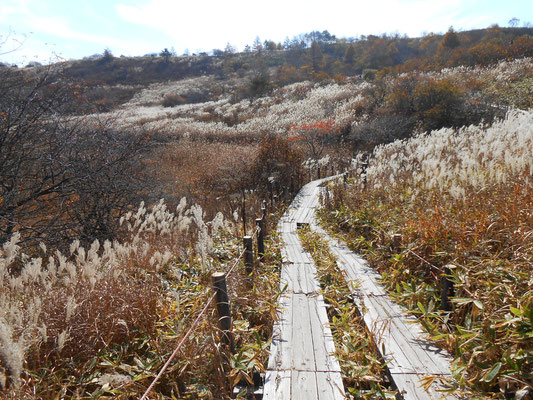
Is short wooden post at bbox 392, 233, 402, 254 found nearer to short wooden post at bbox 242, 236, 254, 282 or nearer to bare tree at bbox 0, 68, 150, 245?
short wooden post at bbox 242, 236, 254, 282

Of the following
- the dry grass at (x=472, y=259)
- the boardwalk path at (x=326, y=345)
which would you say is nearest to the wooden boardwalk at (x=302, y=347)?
the boardwalk path at (x=326, y=345)

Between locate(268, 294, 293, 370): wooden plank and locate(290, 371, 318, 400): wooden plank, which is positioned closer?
locate(290, 371, 318, 400): wooden plank

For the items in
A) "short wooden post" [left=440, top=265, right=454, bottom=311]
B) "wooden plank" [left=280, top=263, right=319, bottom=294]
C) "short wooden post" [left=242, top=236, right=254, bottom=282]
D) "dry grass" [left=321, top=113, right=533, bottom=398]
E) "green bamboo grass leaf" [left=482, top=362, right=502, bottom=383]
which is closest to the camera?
"green bamboo grass leaf" [left=482, top=362, right=502, bottom=383]

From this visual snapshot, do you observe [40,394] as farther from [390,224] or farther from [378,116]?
[378,116]

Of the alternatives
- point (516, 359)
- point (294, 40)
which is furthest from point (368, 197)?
point (294, 40)

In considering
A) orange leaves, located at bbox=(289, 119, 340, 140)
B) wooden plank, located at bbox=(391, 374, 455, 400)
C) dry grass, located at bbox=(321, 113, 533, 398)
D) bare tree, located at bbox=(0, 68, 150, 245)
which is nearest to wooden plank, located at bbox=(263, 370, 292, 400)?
wooden plank, located at bbox=(391, 374, 455, 400)

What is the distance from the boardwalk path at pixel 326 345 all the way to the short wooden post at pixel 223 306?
0.46 meters

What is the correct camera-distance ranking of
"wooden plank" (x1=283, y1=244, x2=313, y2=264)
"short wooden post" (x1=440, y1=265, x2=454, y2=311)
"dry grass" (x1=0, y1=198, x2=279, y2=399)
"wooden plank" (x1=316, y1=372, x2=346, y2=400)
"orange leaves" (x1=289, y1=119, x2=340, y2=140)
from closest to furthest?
"wooden plank" (x1=316, y1=372, x2=346, y2=400) < "dry grass" (x1=0, y1=198, x2=279, y2=399) < "short wooden post" (x1=440, y1=265, x2=454, y2=311) < "wooden plank" (x1=283, y1=244, x2=313, y2=264) < "orange leaves" (x1=289, y1=119, x2=340, y2=140)

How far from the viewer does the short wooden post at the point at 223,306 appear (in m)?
2.51

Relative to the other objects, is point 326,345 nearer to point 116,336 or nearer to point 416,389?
point 416,389

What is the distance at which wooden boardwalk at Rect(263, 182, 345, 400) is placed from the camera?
90.3 inches

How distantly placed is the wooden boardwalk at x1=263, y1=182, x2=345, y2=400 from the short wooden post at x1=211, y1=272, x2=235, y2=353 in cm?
45

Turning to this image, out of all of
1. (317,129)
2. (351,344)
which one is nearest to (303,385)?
(351,344)

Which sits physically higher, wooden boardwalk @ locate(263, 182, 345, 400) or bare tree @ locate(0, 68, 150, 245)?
bare tree @ locate(0, 68, 150, 245)
